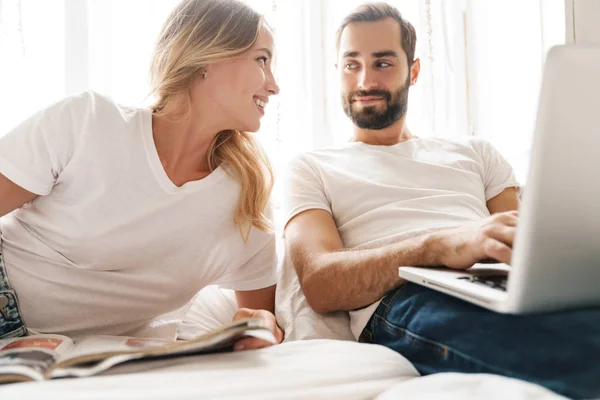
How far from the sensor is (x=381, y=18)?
1.66 meters

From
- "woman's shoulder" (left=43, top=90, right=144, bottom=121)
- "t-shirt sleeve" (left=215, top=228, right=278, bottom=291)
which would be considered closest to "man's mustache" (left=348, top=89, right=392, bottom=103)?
"t-shirt sleeve" (left=215, top=228, right=278, bottom=291)

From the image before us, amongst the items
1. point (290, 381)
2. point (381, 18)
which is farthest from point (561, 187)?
point (381, 18)

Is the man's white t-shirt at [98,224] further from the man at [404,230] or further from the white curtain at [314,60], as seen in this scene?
the white curtain at [314,60]

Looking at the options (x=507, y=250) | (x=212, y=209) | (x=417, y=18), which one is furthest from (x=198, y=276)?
(x=417, y=18)

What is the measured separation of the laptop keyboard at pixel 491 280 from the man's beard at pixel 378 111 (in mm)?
793

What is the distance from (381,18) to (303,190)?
63 cm

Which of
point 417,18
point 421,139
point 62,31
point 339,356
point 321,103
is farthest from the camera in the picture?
point 417,18

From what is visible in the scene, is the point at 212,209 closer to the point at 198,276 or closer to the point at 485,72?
the point at 198,276

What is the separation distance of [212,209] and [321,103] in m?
1.02

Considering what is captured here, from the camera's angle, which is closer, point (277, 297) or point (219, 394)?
point (219, 394)

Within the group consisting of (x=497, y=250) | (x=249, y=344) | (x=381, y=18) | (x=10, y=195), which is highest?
(x=381, y=18)

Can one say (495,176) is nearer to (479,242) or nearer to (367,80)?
(367,80)

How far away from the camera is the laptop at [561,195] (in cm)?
63

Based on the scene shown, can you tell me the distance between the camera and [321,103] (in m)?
2.12
